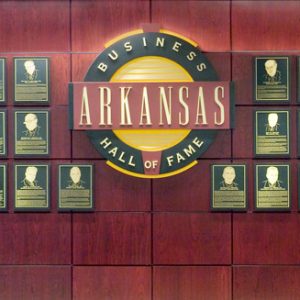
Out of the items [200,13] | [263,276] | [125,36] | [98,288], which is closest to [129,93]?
[125,36]

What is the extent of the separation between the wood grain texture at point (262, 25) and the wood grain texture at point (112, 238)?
166cm

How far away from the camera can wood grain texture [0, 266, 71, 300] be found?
358 cm

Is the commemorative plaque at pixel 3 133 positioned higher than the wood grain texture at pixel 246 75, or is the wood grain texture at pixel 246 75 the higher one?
the wood grain texture at pixel 246 75

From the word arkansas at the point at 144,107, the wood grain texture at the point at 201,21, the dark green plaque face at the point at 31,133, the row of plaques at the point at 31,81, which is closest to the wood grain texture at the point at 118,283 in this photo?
the dark green plaque face at the point at 31,133

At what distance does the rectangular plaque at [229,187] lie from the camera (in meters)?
3.51

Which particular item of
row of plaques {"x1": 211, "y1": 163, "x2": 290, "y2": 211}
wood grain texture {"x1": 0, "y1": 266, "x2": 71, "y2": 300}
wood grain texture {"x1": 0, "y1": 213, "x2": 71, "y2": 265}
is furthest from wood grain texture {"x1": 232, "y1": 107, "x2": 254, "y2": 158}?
wood grain texture {"x1": 0, "y1": 266, "x2": 71, "y2": 300}

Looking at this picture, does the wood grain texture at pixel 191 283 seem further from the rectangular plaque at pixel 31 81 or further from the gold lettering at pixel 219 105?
the rectangular plaque at pixel 31 81

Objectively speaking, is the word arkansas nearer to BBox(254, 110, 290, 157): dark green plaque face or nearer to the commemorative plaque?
BBox(254, 110, 290, 157): dark green plaque face

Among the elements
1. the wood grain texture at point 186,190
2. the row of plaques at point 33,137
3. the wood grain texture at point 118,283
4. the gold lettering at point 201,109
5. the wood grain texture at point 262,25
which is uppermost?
the wood grain texture at point 262,25

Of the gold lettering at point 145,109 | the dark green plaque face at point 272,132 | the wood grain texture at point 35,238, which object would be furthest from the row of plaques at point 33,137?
the gold lettering at point 145,109

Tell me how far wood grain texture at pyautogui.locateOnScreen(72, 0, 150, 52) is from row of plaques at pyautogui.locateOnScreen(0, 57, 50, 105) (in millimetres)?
314

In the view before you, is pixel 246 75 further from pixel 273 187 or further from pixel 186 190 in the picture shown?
pixel 186 190

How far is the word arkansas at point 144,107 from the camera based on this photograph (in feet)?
11.4

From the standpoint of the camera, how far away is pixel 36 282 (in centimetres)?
358
